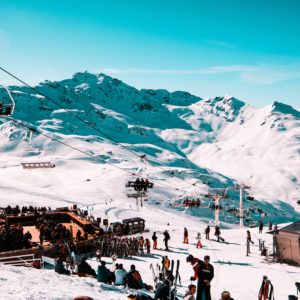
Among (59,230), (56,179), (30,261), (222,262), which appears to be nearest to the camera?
(30,261)

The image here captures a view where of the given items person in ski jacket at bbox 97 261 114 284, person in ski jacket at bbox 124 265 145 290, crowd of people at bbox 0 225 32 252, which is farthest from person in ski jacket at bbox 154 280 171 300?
crowd of people at bbox 0 225 32 252

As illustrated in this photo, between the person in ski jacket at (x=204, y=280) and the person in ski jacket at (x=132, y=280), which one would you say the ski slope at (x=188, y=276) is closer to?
the person in ski jacket at (x=132, y=280)

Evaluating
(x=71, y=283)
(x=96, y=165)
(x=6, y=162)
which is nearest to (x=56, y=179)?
(x=96, y=165)

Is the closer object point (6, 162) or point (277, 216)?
point (277, 216)

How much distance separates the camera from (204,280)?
10.5m

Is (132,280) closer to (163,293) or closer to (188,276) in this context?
(163,293)

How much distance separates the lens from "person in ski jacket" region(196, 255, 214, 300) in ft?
Result: 34.3

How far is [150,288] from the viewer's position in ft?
46.9

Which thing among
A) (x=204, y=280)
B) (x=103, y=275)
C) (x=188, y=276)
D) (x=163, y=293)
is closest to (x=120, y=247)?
(x=188, y=276)

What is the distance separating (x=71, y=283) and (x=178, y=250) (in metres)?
15.5

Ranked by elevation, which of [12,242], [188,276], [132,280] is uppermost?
[12,242]

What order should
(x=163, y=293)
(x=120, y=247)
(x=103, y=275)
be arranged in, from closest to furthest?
(x=163, y=293) → (x=103, y=275) → (x=120, y=247)

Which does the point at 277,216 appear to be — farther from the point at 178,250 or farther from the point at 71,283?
the point at 71,283

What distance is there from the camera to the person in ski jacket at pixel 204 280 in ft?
34.3
